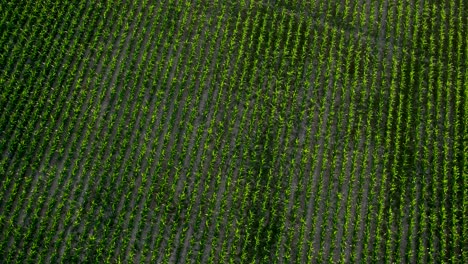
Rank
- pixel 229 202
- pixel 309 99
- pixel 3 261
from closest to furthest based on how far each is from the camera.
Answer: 1. pixel 3 261
2. pixel 229 202
3. pixel 309 99

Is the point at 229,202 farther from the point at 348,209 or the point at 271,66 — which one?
the point at 271,66

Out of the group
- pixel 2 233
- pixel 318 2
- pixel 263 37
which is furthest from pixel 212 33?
pixel 2 233

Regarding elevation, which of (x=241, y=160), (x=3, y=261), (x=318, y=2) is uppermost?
(x=318, y=2)

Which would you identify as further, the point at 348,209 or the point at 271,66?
the point at 271,66

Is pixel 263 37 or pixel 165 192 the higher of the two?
pixel 263 37

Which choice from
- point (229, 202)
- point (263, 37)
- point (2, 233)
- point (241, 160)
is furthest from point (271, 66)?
point (2, 233)

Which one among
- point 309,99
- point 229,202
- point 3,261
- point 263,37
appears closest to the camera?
point 3,261
